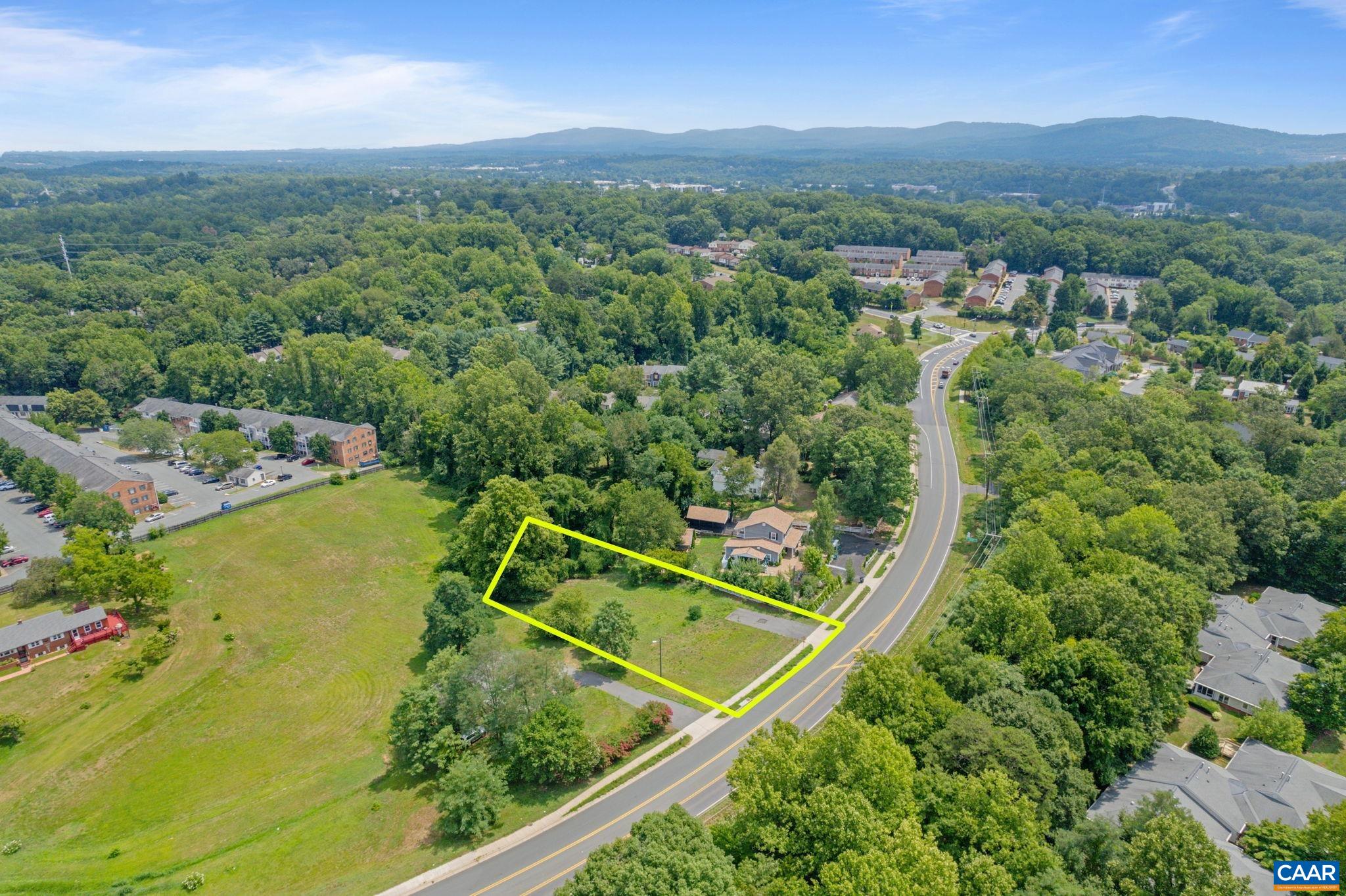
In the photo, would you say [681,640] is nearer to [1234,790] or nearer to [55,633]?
[1234,790]

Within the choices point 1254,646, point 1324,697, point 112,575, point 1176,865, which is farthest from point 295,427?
point 1324,697

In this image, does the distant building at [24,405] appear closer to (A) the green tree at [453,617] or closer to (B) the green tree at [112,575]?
(B) the green tree at [112,575]

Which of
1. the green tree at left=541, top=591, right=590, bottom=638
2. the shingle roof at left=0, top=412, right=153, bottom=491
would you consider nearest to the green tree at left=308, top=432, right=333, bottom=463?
the shingle roof at left=0, top=412, right=153, bottom=491

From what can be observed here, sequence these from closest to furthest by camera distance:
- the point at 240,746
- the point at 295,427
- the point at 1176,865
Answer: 1. the point at 1176,865
2. the point at 240,746
3. the point at 295,427

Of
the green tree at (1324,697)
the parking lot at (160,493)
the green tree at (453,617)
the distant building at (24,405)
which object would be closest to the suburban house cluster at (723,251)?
the parking lot at (160,493)

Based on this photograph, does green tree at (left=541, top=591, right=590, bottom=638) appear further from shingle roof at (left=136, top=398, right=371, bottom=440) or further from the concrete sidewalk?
shingle roof at (left=136, top=398, right=371, bottom=440)

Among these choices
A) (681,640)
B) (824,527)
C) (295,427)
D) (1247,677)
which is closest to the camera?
(1247,677)
